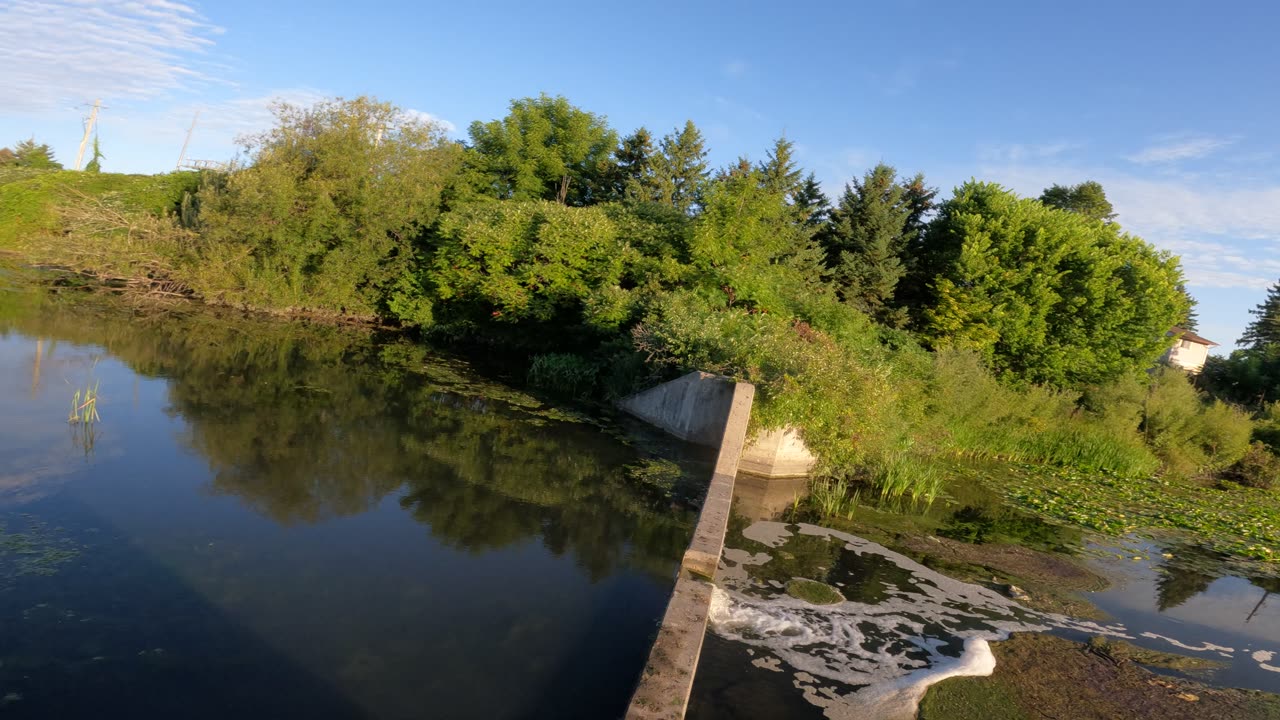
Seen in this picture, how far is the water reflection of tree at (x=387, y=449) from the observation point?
8539 millimetres

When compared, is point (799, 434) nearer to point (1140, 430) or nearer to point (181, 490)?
point (181, 490)

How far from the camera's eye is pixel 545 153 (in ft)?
111

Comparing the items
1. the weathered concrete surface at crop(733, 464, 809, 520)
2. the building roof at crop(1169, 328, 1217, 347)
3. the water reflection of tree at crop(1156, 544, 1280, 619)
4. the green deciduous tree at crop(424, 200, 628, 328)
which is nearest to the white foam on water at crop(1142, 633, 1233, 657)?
the water reflection of tree at crop(1156, 544, 1280, 619)

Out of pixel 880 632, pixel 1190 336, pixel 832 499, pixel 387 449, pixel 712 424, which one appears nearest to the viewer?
pixel 880 632

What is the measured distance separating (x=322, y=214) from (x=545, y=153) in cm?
1174

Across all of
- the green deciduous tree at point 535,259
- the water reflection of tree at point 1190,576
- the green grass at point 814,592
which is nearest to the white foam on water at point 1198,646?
the water reflection of tree at point 1190,576

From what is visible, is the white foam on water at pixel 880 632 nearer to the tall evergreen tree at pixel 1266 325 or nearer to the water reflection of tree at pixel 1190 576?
the water reflection of tree at pixel 1190 576

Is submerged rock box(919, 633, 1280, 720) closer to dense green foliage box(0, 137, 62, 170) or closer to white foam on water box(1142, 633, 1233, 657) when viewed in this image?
white foam on water box(1142, 633, 1233, 657)

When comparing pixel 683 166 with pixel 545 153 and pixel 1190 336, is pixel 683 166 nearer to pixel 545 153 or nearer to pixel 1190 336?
pixel 545 153

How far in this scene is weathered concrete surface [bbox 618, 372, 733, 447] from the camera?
44.0 ft

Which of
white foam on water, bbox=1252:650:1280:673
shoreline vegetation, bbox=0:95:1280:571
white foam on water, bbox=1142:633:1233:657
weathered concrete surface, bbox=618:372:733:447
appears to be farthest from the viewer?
shoreline vegetation, bbox=0:95:1280:571

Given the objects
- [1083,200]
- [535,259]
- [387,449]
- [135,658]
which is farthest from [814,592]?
[1083,200]

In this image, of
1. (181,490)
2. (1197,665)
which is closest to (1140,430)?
(1197,665)

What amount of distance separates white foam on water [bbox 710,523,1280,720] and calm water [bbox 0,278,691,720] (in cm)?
93
